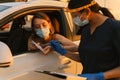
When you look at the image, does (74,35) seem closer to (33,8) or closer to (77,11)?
(33,8)

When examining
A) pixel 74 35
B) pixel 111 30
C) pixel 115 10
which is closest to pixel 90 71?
pixel 111 30

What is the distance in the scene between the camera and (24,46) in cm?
453

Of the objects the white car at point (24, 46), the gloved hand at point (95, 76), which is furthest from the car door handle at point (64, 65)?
the gloved hand at point (95, 76)

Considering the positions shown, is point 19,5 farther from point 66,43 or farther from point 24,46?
point 66,43

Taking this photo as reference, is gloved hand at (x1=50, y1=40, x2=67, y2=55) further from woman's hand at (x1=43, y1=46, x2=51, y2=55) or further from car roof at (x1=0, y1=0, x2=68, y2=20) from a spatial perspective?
car roof at (x1=0, y1=0, x2=68, y2=20)

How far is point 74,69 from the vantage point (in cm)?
466

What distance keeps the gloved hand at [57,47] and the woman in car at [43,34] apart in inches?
2.8

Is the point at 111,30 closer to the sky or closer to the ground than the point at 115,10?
closer to the sky

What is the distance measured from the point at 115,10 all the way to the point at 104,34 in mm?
10374

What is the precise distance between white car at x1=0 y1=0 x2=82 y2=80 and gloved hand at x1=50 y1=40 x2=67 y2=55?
0.59 ft

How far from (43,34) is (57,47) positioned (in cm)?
25

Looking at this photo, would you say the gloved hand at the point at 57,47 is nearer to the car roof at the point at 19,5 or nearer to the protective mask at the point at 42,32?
the protective mask at the point at 42,32

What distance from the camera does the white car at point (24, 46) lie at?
13.0 ft

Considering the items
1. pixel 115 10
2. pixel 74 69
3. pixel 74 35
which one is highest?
pixel 74 35
